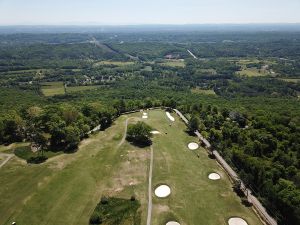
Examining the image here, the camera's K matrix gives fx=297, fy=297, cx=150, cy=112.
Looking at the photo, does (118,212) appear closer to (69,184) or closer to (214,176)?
(69,184)

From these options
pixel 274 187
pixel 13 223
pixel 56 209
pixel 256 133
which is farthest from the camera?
pixel 256 133

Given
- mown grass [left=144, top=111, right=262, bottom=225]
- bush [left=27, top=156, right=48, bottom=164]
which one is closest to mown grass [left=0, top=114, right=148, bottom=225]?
bush [left=27, top=156, right=48, bottom=164]

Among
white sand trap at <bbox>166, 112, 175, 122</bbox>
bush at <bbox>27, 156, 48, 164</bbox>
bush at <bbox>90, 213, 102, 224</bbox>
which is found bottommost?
white sand trap at <bbox>166, 112, 175, 122</bbox>

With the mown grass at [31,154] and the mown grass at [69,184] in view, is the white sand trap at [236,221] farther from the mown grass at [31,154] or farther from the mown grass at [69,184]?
the mown grass at [31,154]

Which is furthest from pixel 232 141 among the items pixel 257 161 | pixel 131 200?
pixel 131 200

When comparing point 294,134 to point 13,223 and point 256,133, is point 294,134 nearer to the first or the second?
point 256,133

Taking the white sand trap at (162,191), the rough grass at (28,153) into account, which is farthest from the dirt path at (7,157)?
the white sand trap at (162,191)

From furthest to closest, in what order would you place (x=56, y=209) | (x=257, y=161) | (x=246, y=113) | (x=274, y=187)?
(x=246, y=113), (x=257, y=161), (x=274, y=187), (x=56, y=209)

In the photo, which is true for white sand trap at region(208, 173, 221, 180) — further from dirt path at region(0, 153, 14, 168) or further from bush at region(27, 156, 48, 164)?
dirt path at region(0, 153, 14, 168)
